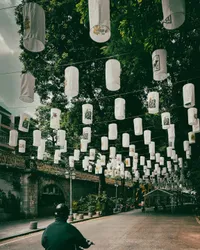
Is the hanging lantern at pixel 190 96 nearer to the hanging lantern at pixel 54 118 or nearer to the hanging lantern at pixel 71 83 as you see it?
the hanging lantern at pixel 71 83

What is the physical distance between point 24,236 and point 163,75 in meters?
11.1

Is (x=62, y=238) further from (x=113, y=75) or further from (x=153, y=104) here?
(x=153, y=104)

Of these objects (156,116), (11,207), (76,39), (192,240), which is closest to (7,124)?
(11,207)

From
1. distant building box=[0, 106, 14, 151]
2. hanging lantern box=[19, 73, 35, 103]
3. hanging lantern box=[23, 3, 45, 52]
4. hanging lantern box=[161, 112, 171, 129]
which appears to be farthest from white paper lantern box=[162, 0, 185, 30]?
distant building box=[0, 106, 14, 151]

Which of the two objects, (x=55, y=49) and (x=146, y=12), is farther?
(x=55, y=49)

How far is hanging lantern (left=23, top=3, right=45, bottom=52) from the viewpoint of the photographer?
7812 millimetres

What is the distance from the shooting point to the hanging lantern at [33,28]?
781 cm

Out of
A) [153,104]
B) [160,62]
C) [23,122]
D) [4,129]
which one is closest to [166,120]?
[153,104]

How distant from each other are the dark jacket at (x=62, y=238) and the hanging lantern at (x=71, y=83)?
8815 mm

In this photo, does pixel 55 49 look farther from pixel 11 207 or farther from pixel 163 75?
pixel 163 75

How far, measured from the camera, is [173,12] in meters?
6.70

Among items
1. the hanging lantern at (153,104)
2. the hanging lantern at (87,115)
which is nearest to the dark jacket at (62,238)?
the hanging lantern at (153,104)

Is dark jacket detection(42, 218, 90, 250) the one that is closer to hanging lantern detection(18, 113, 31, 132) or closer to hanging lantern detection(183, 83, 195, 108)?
hanging lantern detection(183, 83, 195, 108)

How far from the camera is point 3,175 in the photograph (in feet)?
74.4
